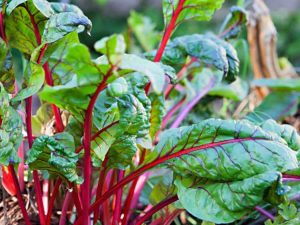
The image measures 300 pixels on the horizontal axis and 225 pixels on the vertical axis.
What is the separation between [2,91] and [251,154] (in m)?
0.32

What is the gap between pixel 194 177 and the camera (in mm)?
717

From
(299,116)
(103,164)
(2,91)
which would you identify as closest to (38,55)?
(2,91)


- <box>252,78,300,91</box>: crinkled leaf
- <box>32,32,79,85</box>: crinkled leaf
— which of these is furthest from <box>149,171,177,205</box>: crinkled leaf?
<box>252,78,300,91</box>: crinkled leaf

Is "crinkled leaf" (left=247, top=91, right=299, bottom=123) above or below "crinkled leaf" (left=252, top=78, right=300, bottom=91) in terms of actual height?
below

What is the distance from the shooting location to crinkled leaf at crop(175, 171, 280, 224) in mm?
637

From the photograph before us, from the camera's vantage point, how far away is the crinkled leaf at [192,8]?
836 millimetres

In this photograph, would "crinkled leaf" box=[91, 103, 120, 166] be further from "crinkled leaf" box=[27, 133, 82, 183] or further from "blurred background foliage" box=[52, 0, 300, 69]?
"blurred background foliage" box=[52, 0, 300, 69]

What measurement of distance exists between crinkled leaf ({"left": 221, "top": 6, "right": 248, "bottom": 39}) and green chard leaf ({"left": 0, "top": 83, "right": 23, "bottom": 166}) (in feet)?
1.81

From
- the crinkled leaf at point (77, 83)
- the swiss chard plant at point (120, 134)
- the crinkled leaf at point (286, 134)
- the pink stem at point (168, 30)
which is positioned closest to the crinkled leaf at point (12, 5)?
the swiss chard plant at point (120, 134)

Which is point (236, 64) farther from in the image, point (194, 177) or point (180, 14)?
point (194, 177)

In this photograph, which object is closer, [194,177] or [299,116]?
[194,177]

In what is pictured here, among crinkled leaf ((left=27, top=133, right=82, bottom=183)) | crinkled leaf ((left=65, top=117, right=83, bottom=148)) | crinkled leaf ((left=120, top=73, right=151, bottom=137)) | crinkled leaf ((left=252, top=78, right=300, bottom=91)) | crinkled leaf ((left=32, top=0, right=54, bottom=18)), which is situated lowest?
crinkled leaf ((left=252, top=78, right=300, bottom=91))

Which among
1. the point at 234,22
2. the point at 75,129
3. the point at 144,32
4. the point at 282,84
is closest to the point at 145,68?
the point at 75,129

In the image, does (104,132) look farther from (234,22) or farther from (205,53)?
(234,22)
